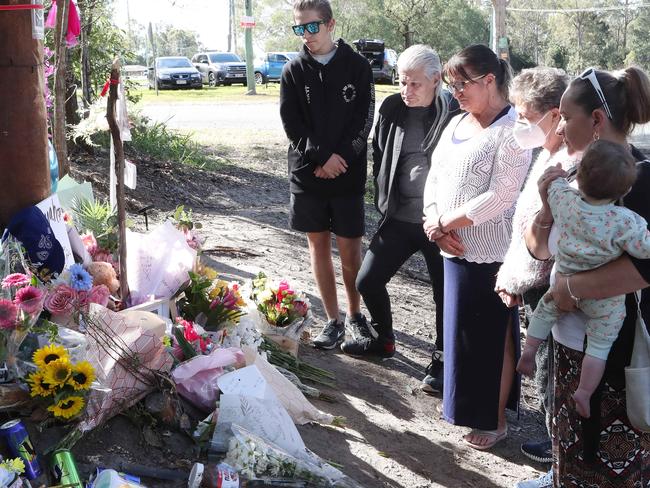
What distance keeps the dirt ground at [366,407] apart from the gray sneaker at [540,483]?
21 centimetres

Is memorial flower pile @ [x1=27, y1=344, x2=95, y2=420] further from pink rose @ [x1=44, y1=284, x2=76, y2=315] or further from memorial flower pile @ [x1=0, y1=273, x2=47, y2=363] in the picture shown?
pink rose @ [x1=44, y1=284, x2=76, y2=315]

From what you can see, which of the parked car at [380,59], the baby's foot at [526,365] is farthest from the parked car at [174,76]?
the baby's foot at [526,365]

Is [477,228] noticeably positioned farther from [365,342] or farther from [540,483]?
[365,342]

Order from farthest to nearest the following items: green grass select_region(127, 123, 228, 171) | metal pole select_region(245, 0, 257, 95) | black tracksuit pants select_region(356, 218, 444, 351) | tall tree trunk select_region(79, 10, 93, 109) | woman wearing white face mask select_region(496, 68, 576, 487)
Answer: metal pole select_region(245, 0, 257, 95) < green grass select_region(127, 123, 228, 171) < tall tree trunk select_region(79, 10, 93, 109) < black tracksuit pants select_region(356, 218, 444, 351) < woman wearing white face mask select_region(496, 68, 576, 487)

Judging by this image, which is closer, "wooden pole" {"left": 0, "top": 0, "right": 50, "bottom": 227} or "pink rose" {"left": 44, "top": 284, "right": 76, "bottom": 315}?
"pink rose" {"left": 44, "top": 284, "right": 76, "bottom": 315}

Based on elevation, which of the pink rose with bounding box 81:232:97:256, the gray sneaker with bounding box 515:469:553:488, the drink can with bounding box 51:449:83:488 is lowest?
the gray sneaker with bounding box 515:469:553:488

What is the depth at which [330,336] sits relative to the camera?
16.7ft

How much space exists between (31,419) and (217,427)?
699mm

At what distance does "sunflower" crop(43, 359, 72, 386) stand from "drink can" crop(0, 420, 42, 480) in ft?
0.62

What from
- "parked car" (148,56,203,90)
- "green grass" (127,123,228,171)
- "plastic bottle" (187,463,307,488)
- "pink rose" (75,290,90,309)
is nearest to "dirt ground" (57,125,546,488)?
"plastic bottle" (187,463,307,488)

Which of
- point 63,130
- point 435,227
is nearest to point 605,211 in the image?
point 435,227

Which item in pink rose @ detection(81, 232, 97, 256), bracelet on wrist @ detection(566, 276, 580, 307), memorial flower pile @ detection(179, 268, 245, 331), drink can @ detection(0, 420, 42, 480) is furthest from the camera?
pink rose @ detection(81, 232, 97, 256)

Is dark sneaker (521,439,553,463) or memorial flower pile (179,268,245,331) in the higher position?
memorial flower pile (179,268,245,331)

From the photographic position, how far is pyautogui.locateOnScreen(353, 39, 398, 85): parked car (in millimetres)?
34625
